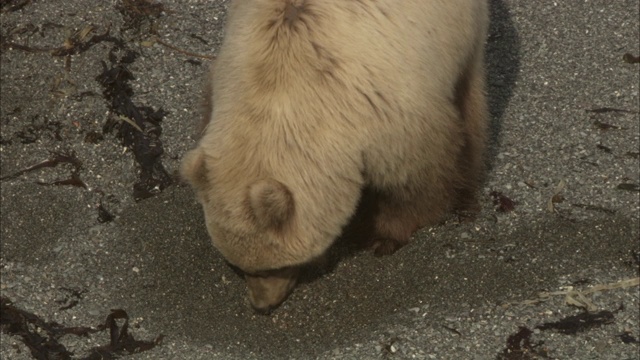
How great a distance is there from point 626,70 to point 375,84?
2.65 m

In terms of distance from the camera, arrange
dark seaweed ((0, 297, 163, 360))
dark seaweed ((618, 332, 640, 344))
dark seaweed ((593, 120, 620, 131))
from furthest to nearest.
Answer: dark seaweed ((593, 120, 620, 131)), dark seaweed ((0, 297, 163, 360)), dark seaweed ((618, 332, 640, 344))

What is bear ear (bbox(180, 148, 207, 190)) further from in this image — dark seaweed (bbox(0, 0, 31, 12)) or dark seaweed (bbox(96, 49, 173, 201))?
dark seaweed (bbox(0, 0, 31, 12))

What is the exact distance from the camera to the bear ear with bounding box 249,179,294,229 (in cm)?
436

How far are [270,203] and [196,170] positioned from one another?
47 cm

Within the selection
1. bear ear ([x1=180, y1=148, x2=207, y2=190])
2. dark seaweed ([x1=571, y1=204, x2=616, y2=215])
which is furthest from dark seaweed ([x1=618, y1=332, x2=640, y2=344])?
bear ear ([x1=180, y1=148, x2=207, y2=190])

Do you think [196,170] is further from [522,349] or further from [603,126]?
[603,126]

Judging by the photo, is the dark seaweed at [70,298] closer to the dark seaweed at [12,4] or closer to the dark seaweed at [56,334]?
the dark seaweed at [56,334]

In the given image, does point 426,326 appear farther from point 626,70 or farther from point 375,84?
point 626,70

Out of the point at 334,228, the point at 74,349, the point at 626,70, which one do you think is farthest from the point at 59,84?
the point at 626,70

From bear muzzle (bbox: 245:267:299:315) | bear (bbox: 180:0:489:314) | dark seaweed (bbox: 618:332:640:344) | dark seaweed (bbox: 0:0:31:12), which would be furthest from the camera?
dark seaweed (bbox: 0:0:31:12)

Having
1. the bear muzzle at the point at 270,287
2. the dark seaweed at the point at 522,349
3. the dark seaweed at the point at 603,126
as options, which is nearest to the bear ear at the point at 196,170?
the bear muzzle at the point at 270,287

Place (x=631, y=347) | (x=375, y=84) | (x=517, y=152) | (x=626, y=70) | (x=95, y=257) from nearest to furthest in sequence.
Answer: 1. (x=375, y=84)
2. (x=631, y=347)
3. (x=95, y=257)
4. (x=517, y=152)
5. (x=626, y=70)

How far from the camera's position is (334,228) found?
4766 mm

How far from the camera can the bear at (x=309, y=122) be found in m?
4.57
